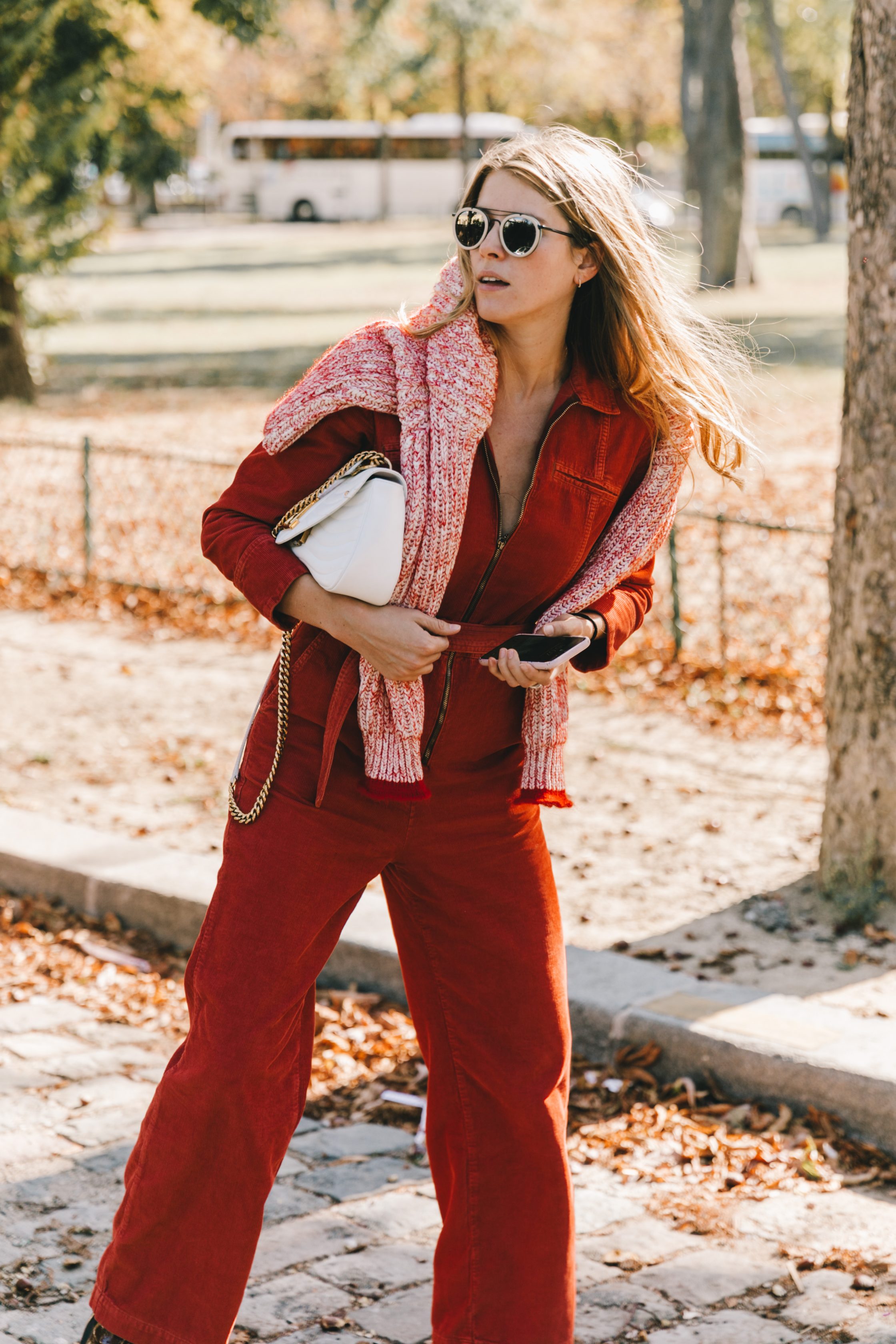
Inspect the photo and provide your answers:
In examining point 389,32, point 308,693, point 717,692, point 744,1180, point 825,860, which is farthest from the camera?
point 389,32

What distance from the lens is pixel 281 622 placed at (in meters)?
2.72

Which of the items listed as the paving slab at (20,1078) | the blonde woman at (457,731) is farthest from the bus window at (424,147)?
the blonde woman at (457,731)

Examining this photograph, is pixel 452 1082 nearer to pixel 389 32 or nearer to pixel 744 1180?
pixel 744 1180

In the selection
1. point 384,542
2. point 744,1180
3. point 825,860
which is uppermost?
point 384,542

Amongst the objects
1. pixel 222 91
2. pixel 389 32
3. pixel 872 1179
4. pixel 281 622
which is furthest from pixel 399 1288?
pixel 222 91

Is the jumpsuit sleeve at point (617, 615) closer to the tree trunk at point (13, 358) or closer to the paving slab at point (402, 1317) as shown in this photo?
the paving slab at point (402, 1317)

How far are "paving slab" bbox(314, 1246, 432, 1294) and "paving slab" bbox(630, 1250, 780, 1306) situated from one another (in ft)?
1.44

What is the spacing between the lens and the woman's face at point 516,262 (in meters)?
2.64

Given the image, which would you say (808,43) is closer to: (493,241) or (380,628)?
(493,241)

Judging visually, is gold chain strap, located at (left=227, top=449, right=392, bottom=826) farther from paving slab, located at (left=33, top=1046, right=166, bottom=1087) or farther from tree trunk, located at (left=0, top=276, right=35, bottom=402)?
tree trunk, located at (left=0, top=276, right=35, bottom=402)

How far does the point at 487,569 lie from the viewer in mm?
2684

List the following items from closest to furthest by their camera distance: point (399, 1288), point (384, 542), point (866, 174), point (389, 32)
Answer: point (384, 542) < point (399, 1288) < point (866, 174) < point (389, 32)

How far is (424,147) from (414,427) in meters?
65.7

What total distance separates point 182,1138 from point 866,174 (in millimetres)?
3592
